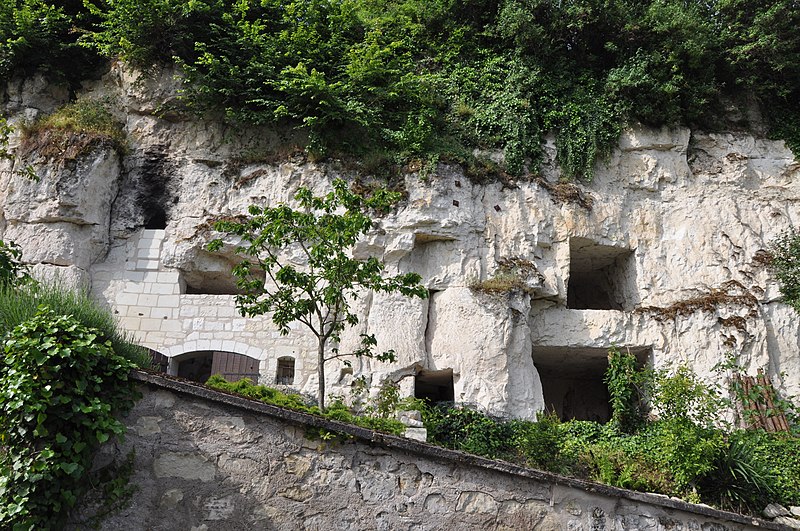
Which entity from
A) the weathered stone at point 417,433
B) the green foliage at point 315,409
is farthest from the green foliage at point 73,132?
the weathered stone at point 417,433

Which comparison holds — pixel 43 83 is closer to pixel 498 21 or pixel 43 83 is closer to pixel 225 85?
pixel 225 85

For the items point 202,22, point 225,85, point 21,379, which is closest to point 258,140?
point 225,85

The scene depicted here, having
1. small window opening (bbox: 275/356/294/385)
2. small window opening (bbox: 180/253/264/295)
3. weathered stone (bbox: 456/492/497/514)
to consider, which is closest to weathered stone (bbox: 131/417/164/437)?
weathered stone (bbox: 456/492/497/514)

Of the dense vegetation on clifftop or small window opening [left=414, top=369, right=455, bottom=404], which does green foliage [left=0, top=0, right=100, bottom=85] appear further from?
small window opening [left=414, top=369, right=455, bottom=404]

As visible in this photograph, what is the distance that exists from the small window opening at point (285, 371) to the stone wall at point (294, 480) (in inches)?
250

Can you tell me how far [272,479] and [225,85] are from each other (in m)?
9.48

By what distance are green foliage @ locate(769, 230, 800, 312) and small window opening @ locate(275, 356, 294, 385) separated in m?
8.91

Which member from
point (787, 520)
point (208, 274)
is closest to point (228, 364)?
point (208, 274)

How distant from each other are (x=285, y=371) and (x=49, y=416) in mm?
7172

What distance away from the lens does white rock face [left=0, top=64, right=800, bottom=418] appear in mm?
11219

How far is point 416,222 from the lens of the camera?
1164cm

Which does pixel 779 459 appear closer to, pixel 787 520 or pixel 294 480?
pixel 787 520

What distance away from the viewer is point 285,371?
37.8 feet

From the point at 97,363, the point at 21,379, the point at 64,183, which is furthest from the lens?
the point at 64,183
